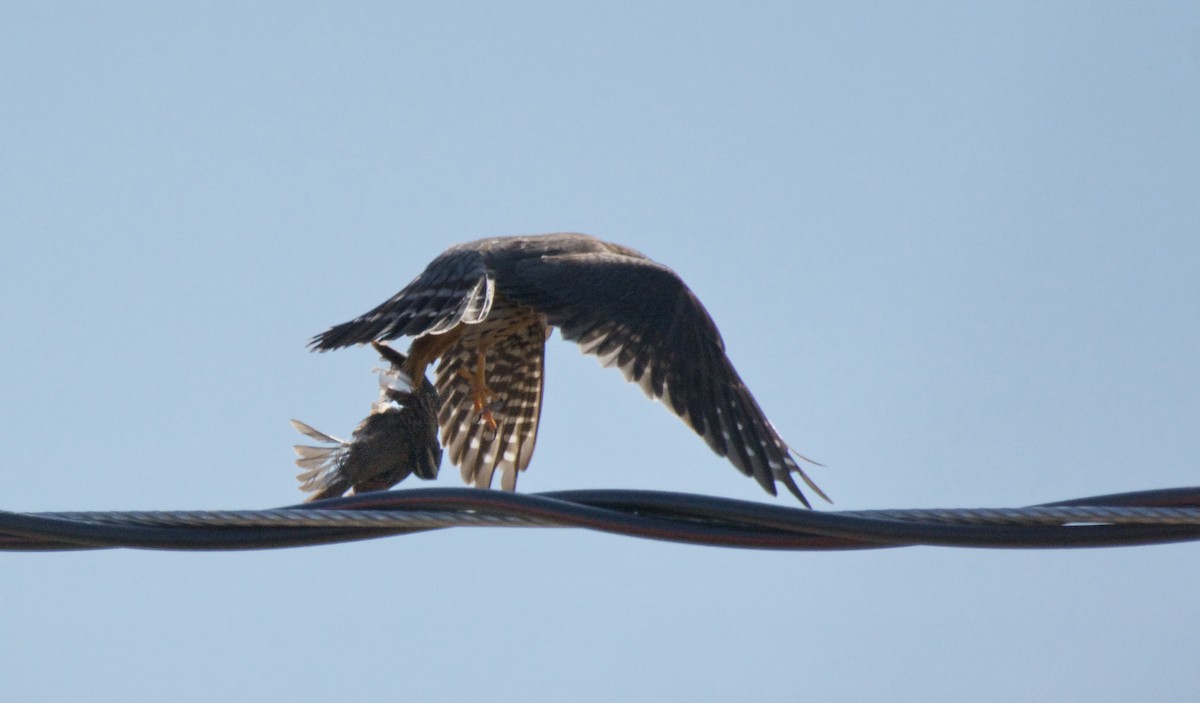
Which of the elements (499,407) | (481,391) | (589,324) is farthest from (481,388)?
(589,324)

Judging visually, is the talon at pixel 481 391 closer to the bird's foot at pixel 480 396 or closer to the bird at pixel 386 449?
the bird's foot at pixel 480 396

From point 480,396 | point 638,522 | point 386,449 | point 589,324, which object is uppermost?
point 589,324

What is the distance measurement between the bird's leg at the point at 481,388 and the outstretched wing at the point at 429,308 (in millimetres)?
821

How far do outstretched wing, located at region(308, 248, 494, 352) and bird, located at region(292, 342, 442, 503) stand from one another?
30 cm

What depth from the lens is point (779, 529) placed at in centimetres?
299

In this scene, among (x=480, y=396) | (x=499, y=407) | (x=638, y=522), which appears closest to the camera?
(x=638, y=522)

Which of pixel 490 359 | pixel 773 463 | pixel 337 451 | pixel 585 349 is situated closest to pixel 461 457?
pixel 490 359

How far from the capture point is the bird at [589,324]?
19.1 feet

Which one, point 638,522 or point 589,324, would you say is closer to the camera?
point 638,522

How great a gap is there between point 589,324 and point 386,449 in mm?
980

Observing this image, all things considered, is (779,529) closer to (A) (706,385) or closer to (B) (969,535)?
(B) (969,535)

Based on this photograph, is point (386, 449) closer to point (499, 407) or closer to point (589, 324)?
point (589, 324)

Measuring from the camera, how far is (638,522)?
3010mm

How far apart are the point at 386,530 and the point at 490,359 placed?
16.0ft
